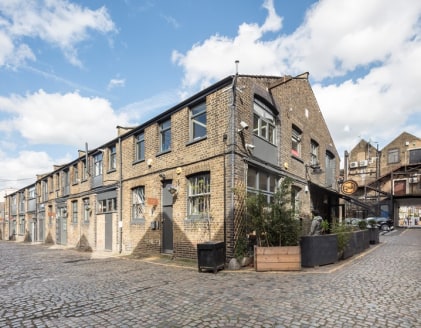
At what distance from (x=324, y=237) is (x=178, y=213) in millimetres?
5307

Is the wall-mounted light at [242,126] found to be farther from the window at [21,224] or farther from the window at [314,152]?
the window at [21,224]

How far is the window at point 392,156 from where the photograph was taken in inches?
1534

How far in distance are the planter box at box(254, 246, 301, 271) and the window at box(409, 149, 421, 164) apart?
118 feet

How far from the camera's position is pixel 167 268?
9.81 meters

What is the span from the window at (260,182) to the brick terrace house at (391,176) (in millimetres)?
22882

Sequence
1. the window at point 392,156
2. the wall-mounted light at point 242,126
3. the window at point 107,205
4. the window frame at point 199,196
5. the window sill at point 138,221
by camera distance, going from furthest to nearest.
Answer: the window at point 392,156 < the window at point 107,205 < the window sill at point 138,221 < the window frame at point 199,196 < the wall-mounted light at point 242,126

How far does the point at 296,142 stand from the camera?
15578 millimetres


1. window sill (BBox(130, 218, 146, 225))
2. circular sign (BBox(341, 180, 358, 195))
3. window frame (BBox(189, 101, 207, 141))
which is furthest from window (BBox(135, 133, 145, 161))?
circular sign (BBox(341, 180, 358, 195))

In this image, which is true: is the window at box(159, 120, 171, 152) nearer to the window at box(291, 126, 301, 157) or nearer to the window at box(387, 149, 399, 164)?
the window at box(291, 126, 301, 157)

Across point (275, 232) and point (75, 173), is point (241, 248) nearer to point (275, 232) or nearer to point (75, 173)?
point (275, 232)

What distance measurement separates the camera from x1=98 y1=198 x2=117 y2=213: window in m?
16.7

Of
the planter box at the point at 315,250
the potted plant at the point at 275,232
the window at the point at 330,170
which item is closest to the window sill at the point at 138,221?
the potted plant at the point at 275,232

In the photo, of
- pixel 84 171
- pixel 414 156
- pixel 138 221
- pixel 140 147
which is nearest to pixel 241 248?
pixel 138 221

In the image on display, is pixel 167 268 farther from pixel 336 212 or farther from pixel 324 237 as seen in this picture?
pixel 336 212
